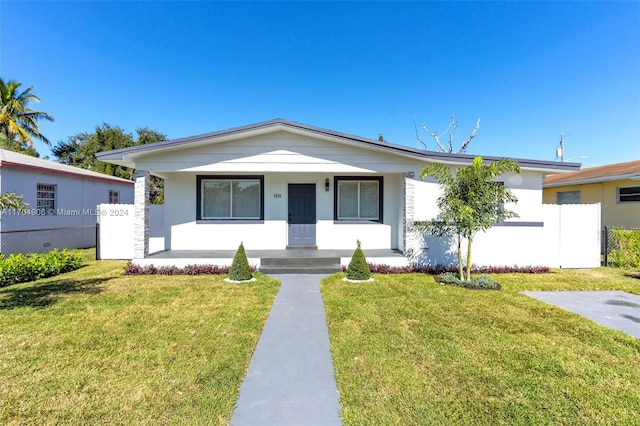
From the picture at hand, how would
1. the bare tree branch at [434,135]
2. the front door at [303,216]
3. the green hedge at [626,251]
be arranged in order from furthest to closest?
the bare tree branch at [434,135] < the front door at [303,216] < the green hedge at [626,251]

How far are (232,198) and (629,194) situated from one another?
51.7 feet

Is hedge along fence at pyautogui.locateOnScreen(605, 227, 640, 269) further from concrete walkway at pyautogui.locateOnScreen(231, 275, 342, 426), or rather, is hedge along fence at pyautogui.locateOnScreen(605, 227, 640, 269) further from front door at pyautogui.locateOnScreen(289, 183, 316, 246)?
concrete walkway at pyautogui.locateOnScreen(231, 275, 342, 426)

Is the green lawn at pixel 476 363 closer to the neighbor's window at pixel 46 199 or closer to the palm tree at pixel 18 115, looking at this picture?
the neighbor's window at pixel 46 199

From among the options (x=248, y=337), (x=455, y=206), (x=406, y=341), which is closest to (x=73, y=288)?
(x=248, y=337)

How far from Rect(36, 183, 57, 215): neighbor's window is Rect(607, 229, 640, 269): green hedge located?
67.5ft

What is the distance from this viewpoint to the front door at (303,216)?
31.9 feet

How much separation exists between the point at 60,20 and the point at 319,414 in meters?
14.3

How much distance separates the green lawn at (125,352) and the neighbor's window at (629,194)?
14837mm

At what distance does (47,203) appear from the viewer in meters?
11.4

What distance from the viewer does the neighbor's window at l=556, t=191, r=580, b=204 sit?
13.5m

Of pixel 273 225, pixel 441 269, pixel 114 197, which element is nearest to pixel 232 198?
pixel 273 225

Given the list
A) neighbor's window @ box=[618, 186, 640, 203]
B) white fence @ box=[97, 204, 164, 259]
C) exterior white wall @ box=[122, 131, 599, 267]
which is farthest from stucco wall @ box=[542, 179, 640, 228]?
white fence @ box=[97, 204, 164, 259]

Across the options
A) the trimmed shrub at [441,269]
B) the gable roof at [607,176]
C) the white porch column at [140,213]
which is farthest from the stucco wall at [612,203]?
the white porch column at [140,213]

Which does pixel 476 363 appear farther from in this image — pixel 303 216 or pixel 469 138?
pixel 469 138
